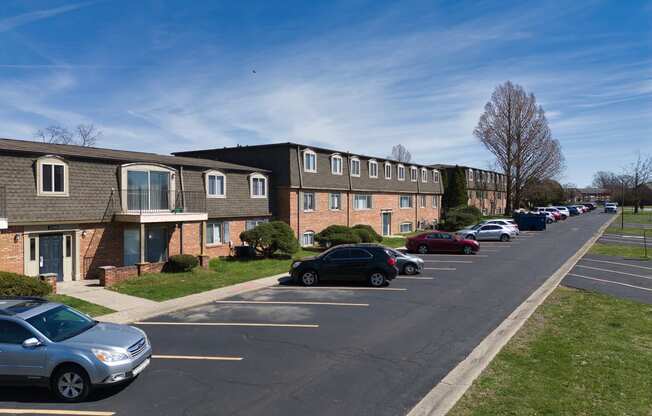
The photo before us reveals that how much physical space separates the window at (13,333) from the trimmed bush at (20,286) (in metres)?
7.03

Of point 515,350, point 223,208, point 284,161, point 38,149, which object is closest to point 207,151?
point 284,161

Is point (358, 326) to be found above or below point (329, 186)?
below

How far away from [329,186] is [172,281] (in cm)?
1643

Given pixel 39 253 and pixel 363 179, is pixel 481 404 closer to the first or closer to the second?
pixel 39 253

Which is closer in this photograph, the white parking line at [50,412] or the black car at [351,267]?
the white parking line at [50,412]

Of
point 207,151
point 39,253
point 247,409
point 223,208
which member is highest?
point 207,151

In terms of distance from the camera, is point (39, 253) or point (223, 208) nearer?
point (39, 253)

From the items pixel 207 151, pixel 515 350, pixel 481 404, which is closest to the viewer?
pixel 481 404

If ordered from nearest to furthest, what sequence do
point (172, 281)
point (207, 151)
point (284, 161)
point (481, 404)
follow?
point (481, 404) → point (172, 281) → point (284, 161) → point (207, 151)

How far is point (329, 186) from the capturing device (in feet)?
112

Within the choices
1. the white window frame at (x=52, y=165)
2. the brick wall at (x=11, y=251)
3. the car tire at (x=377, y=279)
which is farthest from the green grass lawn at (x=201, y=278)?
the car tire at (x=377, y=279)

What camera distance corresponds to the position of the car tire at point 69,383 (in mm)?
7984

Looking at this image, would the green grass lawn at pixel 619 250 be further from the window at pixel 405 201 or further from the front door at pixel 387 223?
the window at pixel 405 201

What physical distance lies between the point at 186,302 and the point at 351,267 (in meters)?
6.41
